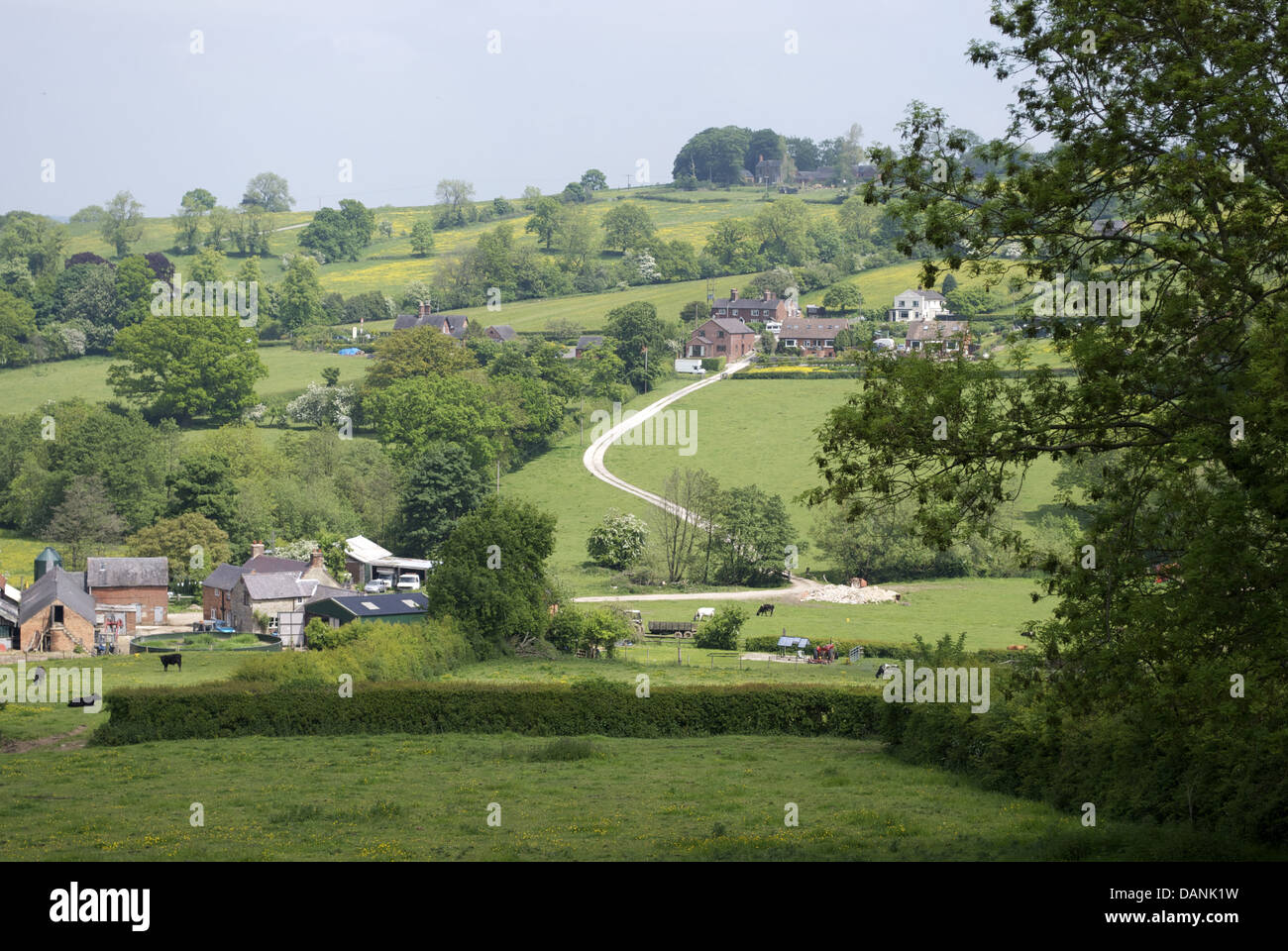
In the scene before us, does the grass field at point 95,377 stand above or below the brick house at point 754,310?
below

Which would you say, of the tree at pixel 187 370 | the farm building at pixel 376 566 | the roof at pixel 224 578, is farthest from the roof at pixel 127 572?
the tree at pixel 187 370

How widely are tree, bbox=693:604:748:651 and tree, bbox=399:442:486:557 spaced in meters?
33.9

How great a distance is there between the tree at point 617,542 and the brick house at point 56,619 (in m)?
31.4

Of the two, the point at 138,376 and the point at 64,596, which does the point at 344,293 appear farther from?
the point at 64,596

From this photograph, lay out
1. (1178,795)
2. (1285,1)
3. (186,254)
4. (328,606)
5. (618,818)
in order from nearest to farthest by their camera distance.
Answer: (1285,1) < (1178,795) < (618,818) < (328,606) < (186,254)

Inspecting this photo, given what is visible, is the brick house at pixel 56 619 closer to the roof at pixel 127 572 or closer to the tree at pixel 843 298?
the roof at pixel 127 572

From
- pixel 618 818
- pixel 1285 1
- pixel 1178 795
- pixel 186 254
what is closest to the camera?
pixel 1285 1

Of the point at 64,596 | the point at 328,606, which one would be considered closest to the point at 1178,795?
the point at 328,606

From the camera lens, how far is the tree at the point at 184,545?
257ft

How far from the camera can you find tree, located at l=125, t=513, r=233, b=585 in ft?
257

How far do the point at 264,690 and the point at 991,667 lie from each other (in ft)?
71.7

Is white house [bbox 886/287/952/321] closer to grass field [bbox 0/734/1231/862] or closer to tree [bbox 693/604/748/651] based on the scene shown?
tree [bbox 693/604/748/651]
